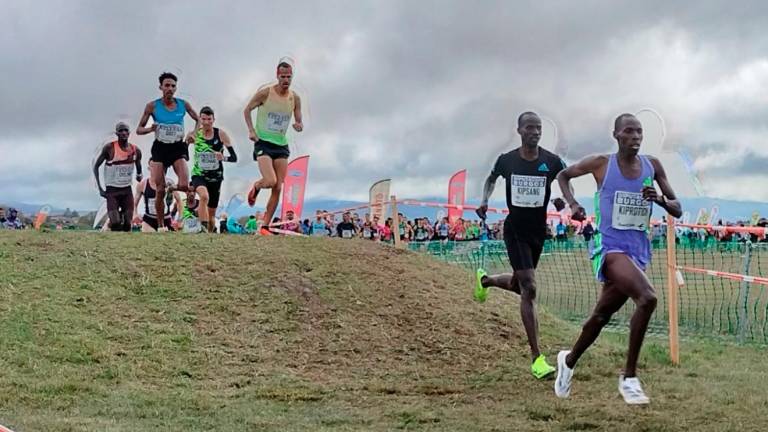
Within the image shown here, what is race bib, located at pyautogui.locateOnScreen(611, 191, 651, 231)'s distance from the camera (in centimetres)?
598

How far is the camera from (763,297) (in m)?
16.5

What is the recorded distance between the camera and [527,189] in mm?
7215

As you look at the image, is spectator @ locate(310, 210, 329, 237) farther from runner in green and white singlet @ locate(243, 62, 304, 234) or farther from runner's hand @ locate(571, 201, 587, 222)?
runner's hand @ locate(571, 201, 587, 222)

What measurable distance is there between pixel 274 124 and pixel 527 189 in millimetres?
4858

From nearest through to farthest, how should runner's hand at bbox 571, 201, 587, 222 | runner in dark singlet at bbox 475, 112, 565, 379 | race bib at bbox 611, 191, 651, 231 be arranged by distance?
race bib at bbox 611, 191, 651, 231 → runner's hand at bbox 571, 201, 587, 222 → runner in dark singlet at bbox 475, 112, 565, 379

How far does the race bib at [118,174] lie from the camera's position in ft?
39.0

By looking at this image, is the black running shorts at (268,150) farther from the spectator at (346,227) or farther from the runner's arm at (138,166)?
the spectator at (346,227)

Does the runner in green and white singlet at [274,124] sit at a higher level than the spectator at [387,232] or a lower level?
higher

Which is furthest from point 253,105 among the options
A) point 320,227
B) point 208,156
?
point 320,227

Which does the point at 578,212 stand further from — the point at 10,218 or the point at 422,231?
the point at 422,231

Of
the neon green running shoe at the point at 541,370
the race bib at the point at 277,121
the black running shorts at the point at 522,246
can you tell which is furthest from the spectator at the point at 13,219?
the neon green running shoe at the point at 541,370

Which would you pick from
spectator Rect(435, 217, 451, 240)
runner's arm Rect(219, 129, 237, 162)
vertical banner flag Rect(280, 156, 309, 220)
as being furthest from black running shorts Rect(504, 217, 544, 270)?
vertical banner flag Rect(280, 156, 309, 220)

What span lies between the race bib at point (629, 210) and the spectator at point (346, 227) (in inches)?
464

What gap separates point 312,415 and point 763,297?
13.1 metres
